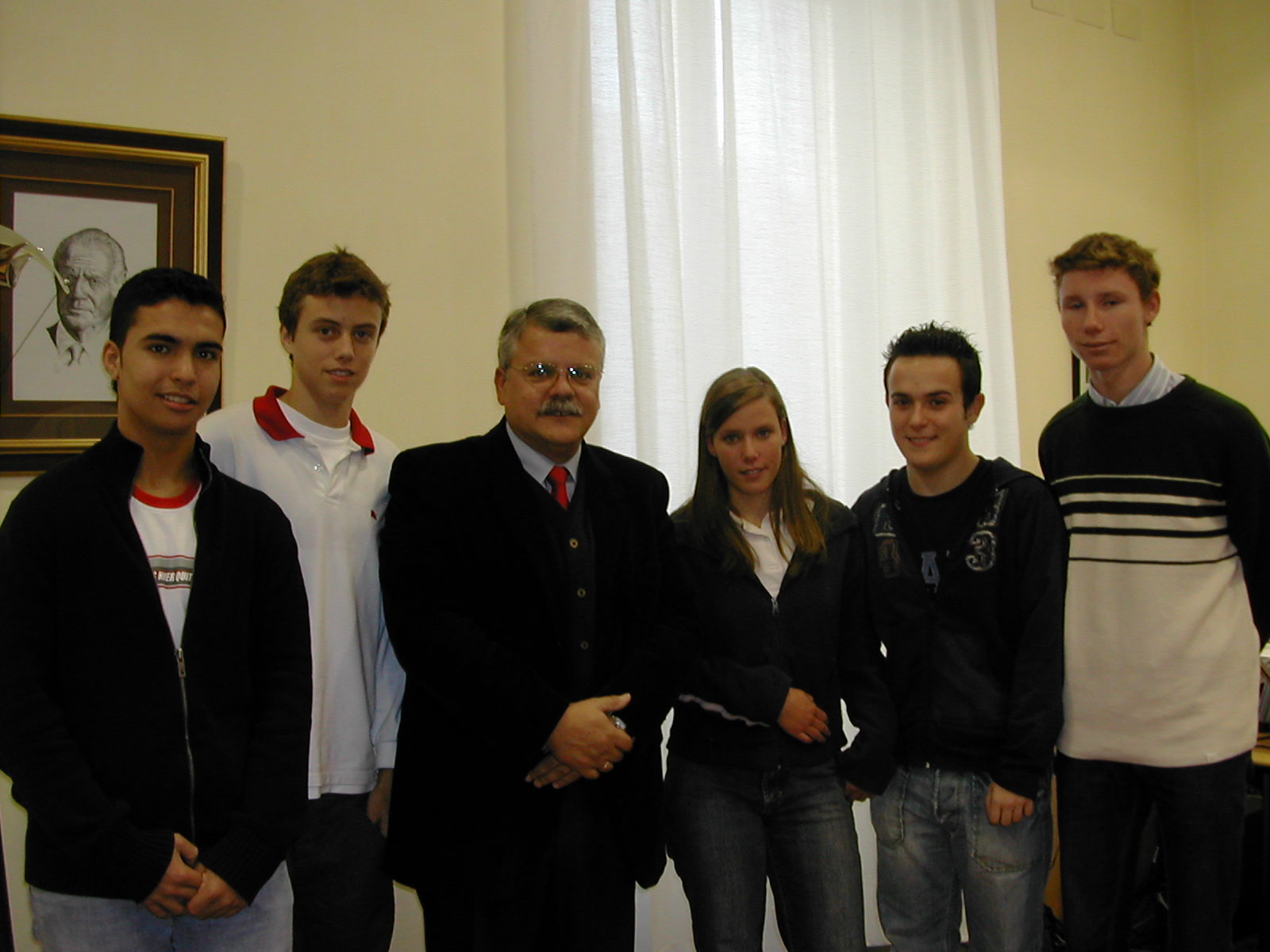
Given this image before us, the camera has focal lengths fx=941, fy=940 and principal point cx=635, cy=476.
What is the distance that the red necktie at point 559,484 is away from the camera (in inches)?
69.5

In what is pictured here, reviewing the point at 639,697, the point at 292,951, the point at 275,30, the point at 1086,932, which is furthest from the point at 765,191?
the point at 292,951

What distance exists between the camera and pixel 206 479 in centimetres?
153

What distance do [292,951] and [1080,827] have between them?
61.0 inches

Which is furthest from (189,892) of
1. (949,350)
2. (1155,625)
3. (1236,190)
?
(1236,190)

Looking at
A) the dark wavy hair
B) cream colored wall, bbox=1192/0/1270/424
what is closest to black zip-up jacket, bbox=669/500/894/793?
the dark wavy hair

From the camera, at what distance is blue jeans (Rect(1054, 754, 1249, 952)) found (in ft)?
6.02

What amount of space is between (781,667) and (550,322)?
814mm

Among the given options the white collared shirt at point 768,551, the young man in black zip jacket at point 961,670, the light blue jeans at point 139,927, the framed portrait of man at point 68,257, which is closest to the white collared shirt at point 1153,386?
the young man in black zip jacket at point 961,670

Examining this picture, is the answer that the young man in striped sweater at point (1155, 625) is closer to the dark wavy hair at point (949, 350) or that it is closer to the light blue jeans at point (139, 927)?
the dark wavy hair at point (949, 350)

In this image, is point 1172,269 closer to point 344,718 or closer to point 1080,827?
point 1080,827

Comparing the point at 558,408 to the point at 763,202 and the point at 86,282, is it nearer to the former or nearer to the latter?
the point at 86,282

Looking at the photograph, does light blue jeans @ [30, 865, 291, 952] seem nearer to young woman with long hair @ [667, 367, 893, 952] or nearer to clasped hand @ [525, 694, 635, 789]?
clasped hand @ [525, 694, 635, 789]

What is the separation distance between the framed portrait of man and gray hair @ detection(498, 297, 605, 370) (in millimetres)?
973

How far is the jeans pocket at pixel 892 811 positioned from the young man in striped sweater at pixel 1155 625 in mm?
356
